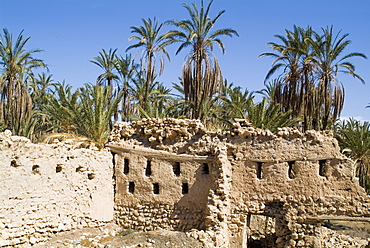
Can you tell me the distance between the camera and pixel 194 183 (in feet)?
49.9

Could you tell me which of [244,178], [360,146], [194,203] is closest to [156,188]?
[194,203]

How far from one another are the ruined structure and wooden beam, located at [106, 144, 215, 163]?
42mm

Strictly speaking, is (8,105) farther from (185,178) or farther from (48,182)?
(185,178)

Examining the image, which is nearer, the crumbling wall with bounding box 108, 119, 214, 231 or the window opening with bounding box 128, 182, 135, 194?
the crumbling wall with bounding box 108, 119, 214, 231

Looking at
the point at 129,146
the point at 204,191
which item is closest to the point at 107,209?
the point at 129,146

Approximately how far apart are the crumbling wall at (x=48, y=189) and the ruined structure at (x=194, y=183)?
36 mm

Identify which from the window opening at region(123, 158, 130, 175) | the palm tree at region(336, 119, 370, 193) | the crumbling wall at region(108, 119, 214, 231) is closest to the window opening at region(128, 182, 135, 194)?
the crumbling wall at region(108, 119, 214, 231)

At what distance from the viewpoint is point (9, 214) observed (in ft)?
39.5

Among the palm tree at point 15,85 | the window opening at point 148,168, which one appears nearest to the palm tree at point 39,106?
the palm tree at point 15,85

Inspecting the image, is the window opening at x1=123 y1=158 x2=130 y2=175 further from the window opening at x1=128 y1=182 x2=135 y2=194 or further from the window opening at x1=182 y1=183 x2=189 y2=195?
the window opening at x1=182 y1=183 x2=189 y2=195

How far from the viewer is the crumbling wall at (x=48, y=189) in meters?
12.1

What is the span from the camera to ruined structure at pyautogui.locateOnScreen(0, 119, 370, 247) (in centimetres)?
1341

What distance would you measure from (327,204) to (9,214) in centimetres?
1101

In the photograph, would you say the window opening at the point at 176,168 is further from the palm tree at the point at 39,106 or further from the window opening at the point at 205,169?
the palm tree at the point at 39,106
